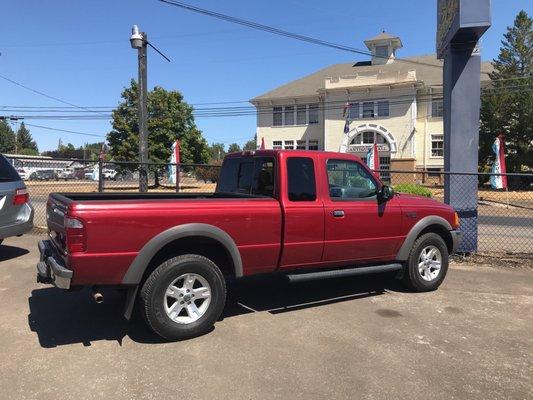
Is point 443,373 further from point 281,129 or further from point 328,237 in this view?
point 281,129

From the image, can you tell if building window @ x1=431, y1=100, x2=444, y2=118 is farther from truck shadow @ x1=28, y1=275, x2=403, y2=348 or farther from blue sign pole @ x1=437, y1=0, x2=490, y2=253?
truck shadow @ x1=28, y1=275, x2=403, y2=348

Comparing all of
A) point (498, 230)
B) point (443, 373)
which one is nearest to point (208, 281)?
point (443, 373)

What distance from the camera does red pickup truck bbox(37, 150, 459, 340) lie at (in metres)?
4.39

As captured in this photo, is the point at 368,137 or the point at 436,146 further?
the point at 368,137

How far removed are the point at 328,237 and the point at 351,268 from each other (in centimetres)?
65

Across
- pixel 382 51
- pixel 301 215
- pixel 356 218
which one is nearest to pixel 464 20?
pixel 356 218

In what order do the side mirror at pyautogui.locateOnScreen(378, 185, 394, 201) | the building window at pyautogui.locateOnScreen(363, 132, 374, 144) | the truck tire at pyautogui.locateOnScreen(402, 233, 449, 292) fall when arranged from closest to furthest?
the side mirror at pyautogui.locateOnScreen(378, 185, 394, 201) < the truck tire at pyautogui.locateOnScreen(402, 233, 449, 292) < the building window at pyautogui.locateOnScreen(363, 132, 374, 144)

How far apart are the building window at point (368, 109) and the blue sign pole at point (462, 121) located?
1355 inches

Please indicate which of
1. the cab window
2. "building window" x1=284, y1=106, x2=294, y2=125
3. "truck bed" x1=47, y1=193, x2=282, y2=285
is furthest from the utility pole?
"building window" x1=284, y1=106, x2=294, y2=125

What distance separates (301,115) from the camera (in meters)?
46.0

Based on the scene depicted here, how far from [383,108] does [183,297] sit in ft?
132

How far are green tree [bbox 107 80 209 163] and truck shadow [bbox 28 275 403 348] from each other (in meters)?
33.8

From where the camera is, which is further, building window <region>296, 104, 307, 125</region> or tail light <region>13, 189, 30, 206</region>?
building window <region>296, 104, 307, 125</region>

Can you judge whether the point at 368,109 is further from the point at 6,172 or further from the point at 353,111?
the point at 6,172
